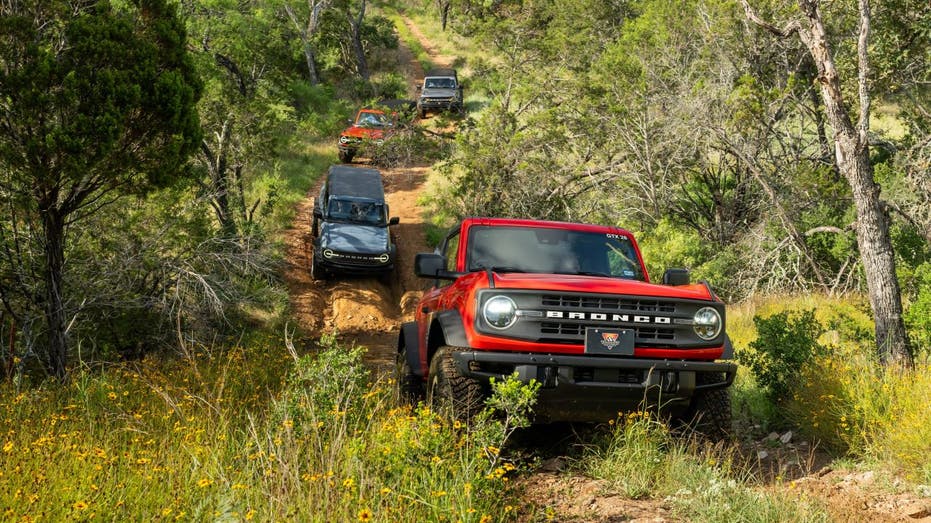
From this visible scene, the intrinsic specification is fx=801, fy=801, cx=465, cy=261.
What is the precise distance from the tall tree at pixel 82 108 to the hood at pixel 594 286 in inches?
174

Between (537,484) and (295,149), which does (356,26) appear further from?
(537,484)

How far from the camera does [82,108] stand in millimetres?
7590

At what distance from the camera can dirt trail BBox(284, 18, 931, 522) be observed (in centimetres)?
471

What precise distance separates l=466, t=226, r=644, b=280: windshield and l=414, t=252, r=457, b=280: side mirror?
0.91 feet

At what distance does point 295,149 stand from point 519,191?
15196mm

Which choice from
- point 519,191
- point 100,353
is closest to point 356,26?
point 519,191

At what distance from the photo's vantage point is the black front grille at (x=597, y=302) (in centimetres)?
520

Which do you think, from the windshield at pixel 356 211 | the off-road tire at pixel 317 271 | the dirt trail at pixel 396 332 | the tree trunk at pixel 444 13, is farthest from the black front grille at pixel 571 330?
the tree trunk at pixel 444 13

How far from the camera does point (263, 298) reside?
12.9 metres

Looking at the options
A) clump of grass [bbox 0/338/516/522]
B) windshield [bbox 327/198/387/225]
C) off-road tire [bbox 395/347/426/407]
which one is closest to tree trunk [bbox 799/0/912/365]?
off-road tire [bbox 395/347/426/407]

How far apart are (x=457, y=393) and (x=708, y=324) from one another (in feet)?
5.84

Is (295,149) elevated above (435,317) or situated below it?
above

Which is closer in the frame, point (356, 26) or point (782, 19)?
point (782, 19)

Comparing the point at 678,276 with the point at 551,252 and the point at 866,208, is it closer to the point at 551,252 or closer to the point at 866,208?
the point at 551,252
